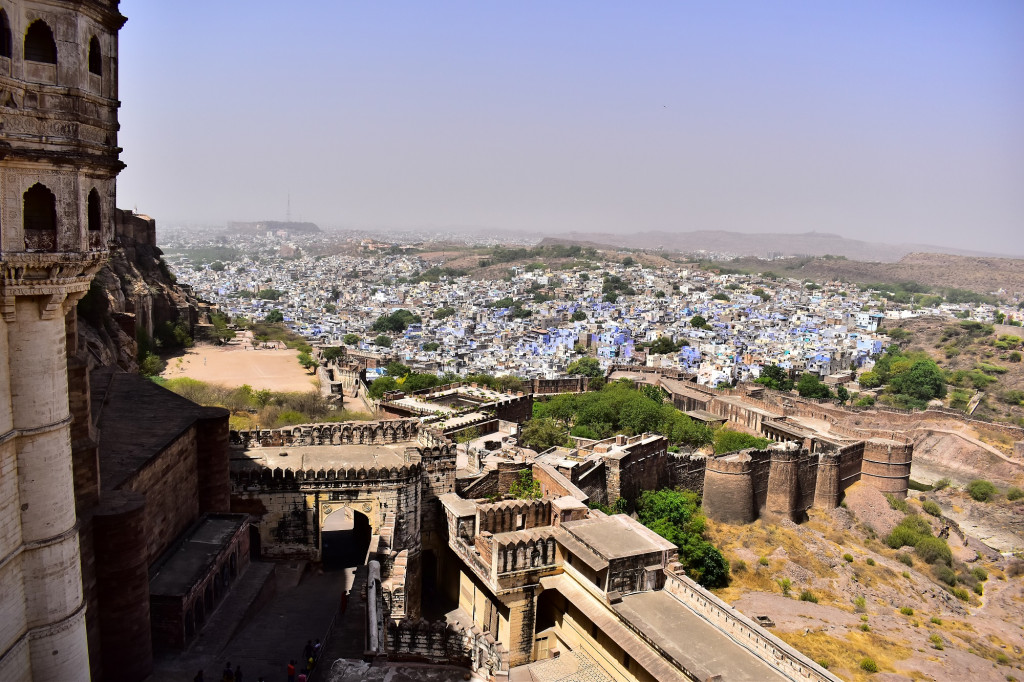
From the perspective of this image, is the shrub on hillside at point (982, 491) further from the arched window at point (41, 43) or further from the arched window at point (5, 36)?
the arched window at point (5, 36)

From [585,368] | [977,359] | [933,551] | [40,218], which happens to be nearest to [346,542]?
[40,218]

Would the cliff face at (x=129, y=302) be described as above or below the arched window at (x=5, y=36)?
below

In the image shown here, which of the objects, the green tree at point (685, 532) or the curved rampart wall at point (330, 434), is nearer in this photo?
the curved rampart wall at point (330, 434)

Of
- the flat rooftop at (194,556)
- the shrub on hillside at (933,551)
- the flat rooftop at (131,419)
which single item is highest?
the flat rooftop at (131,419)


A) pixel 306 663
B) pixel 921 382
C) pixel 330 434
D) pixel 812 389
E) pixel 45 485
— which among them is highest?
pixel 45 485

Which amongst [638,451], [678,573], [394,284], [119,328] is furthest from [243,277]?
[678,573]

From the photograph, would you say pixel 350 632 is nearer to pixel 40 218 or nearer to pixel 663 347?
pixel 40 218

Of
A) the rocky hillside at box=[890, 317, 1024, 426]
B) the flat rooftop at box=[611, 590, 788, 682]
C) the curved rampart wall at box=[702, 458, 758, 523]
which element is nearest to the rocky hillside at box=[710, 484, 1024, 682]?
the curved rampart wall at box=[702, 458, 758, 523]

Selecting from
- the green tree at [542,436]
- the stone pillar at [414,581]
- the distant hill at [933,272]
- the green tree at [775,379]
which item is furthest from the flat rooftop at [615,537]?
the distant hill at [933,272]
